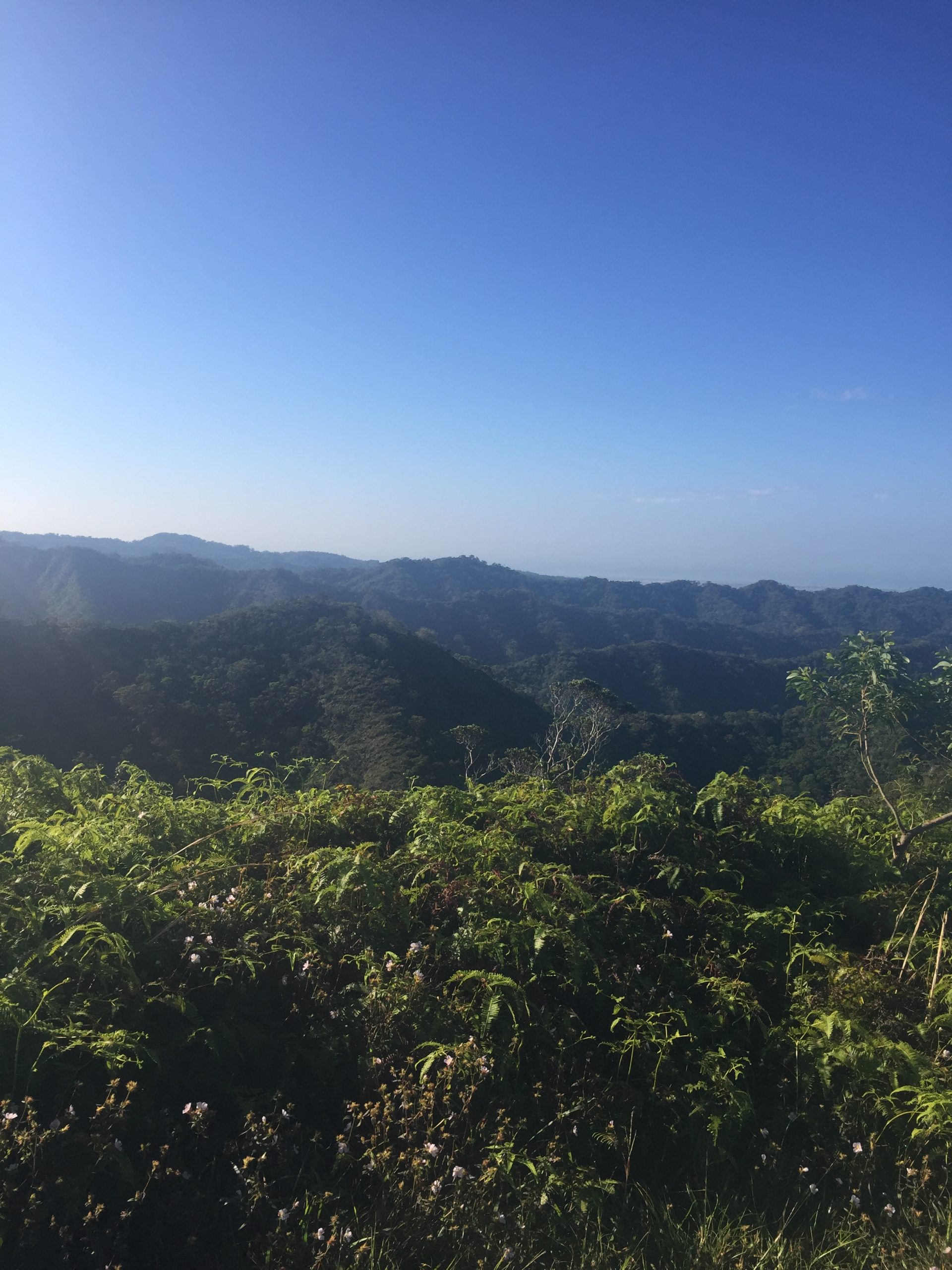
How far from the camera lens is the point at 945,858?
4.28 m

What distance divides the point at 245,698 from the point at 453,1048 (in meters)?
49.5

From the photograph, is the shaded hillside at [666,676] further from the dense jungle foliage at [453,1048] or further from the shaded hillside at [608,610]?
the dense jungle foliage at [453,1048]

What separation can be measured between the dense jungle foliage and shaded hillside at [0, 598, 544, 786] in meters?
27.4

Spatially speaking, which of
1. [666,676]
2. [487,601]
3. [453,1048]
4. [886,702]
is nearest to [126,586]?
[487,601]

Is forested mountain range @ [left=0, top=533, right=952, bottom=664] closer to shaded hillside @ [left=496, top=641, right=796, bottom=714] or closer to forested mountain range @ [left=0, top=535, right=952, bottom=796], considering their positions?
forested mountain range @ [left=0, top=535, right=952, bottom=796]

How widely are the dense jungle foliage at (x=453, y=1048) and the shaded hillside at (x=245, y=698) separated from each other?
27.4 meters

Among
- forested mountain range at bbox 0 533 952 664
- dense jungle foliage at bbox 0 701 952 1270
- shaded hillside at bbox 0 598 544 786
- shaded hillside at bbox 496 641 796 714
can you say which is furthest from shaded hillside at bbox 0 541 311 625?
dense jungle foliage at bbox 0 701 952 1270

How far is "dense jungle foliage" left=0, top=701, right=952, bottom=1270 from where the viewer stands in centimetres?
211

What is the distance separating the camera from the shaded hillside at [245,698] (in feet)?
125

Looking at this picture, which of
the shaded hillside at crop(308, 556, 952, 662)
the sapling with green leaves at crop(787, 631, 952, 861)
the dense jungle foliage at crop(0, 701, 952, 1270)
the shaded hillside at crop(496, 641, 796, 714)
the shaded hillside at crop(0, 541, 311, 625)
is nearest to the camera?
the dense jungle foliage at crop(0, 701, 952, 1270)

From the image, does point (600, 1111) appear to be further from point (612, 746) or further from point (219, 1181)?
point (612, 746)

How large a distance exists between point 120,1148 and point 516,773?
3.74 m

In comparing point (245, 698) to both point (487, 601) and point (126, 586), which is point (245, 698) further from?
point (487, 601)

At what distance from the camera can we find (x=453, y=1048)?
8.32ft
